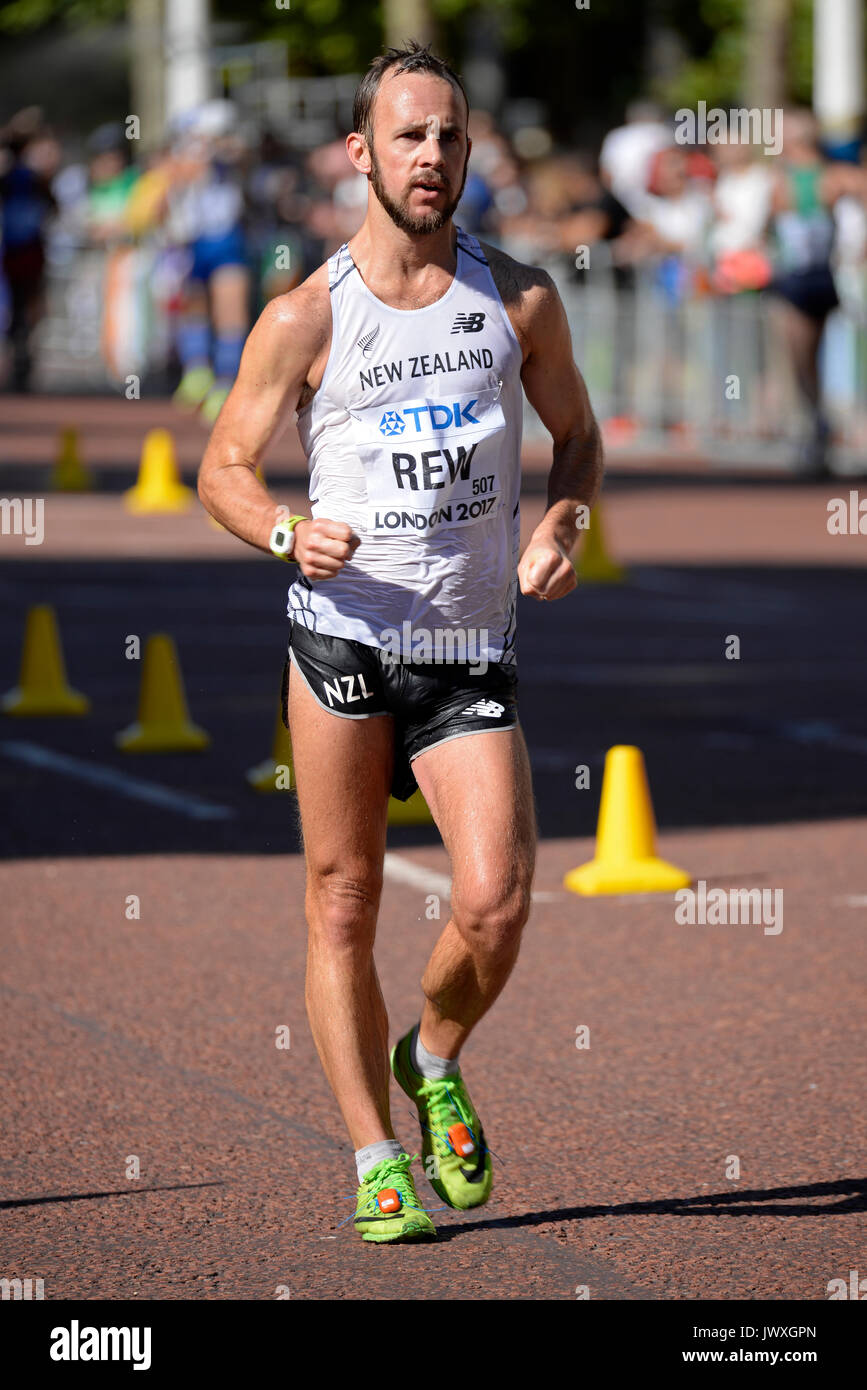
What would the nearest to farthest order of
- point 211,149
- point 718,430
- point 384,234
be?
point 384,234, point 718,430, point 211,149

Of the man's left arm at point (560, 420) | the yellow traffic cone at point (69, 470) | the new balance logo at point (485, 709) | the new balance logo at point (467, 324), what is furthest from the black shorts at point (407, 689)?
the yellow traffic cone at point (69, 470)

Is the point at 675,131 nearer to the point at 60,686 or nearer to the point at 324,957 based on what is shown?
the point at 60,686

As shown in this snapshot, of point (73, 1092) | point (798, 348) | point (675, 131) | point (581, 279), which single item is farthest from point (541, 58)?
point (73, 1092)

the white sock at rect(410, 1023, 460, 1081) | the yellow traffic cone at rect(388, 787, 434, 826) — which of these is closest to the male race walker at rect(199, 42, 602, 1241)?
the white sock at rect(410, 1023, 460, 1081)

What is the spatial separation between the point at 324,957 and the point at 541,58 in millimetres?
65241

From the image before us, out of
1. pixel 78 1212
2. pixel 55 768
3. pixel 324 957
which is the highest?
pixel 55 768

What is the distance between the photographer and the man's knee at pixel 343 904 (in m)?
5.23

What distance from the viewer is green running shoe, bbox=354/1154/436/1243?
17.0ft

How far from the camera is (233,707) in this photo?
12.0 m

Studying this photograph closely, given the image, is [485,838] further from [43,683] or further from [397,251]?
[43,683]

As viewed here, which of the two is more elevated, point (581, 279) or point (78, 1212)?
point (581, 279)

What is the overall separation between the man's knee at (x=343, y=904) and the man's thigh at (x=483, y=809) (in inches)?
7.3

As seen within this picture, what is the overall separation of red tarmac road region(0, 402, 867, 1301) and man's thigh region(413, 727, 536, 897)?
0.73 m

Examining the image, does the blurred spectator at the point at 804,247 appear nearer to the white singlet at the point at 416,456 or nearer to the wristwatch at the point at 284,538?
the white singlet at the point at 416,456
